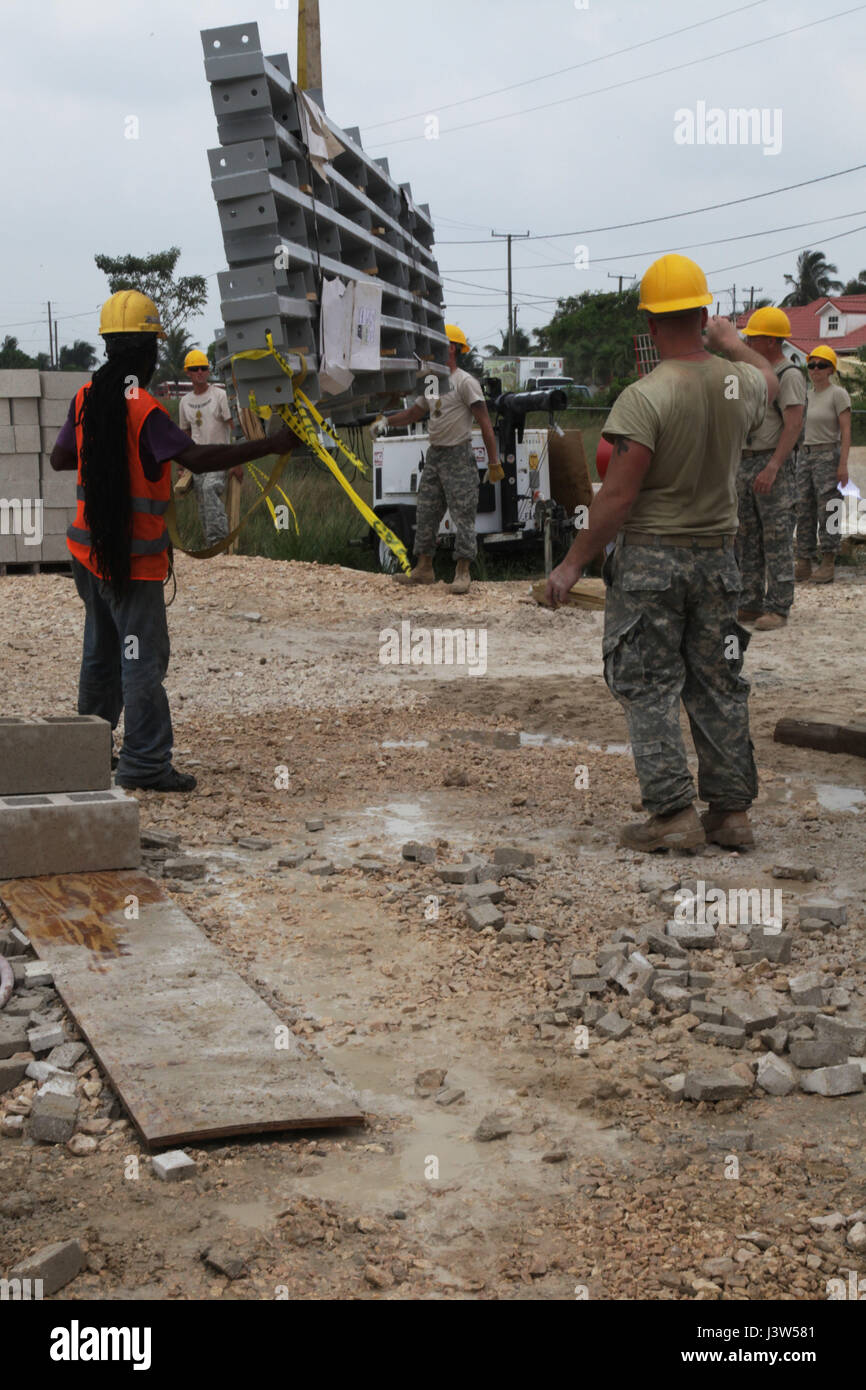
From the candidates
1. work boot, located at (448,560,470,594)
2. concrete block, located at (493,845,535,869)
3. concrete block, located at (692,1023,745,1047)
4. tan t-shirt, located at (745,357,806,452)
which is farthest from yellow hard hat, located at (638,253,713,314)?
work boot, located at (448,560,470,594)

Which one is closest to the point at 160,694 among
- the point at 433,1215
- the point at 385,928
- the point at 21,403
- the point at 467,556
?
the point at 385,928

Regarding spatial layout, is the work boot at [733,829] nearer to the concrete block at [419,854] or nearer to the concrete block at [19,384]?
the concrete block at [419,854]

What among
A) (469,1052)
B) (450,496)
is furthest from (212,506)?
(469,1052)

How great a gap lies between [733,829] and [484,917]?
134 centimetres

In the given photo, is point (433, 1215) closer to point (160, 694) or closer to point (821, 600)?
point (160, 694)

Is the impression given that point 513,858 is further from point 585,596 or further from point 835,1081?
point 585,596

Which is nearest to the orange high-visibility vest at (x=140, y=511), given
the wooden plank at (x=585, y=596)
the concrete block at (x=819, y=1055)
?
the concrete block at (x=819, y=1055)

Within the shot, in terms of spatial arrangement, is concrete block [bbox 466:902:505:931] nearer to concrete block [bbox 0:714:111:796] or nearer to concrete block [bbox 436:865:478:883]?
concrete block [bbox 436:865:478:883]

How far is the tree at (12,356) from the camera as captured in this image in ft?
170

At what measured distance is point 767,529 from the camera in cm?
999

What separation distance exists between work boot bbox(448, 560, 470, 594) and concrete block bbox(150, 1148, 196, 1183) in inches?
387

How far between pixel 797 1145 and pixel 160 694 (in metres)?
3.73

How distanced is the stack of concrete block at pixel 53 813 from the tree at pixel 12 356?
46831 millimetres

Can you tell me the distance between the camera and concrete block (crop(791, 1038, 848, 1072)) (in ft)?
12.0
